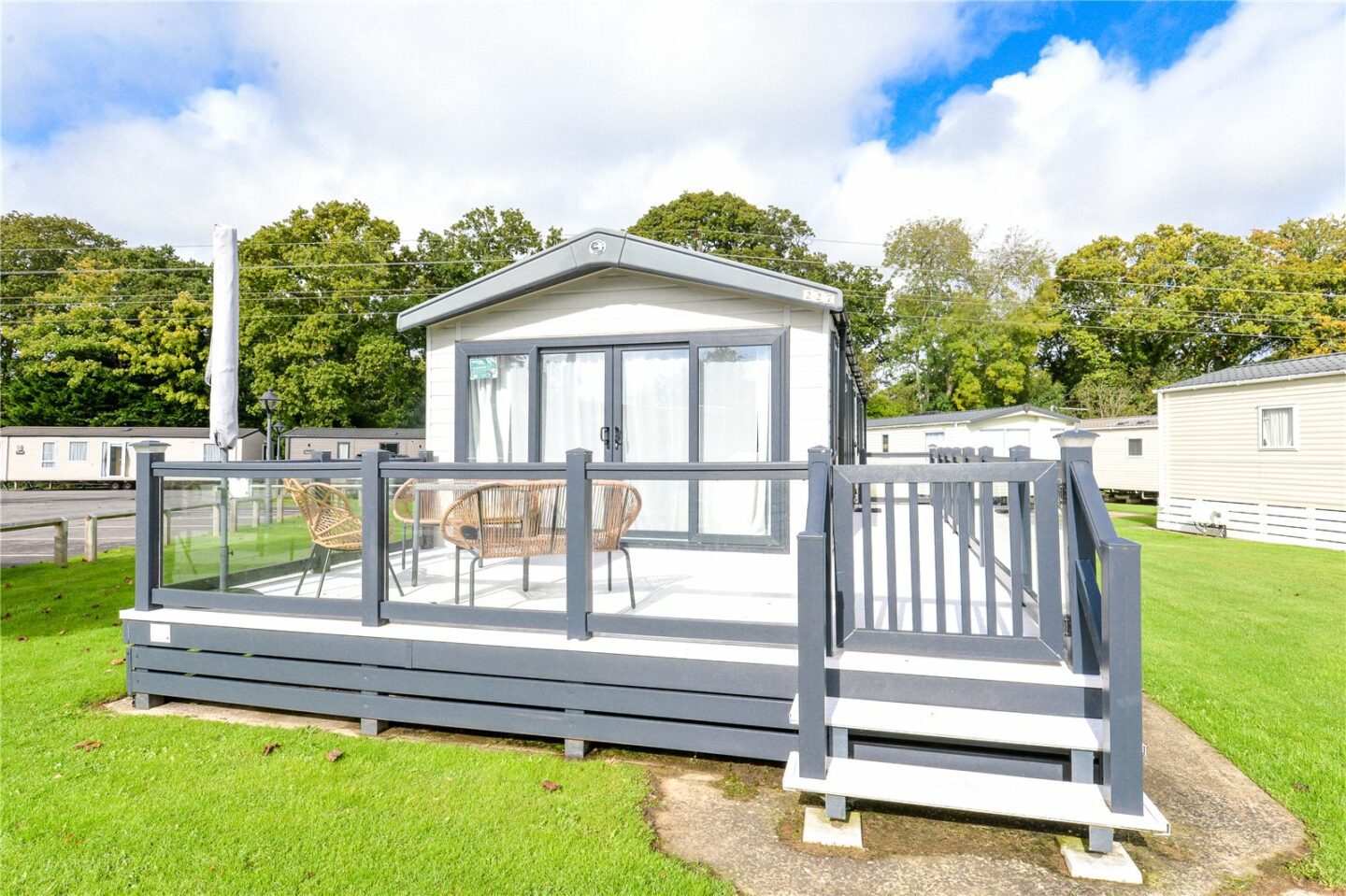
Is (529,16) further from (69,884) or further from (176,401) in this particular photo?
(176,401)

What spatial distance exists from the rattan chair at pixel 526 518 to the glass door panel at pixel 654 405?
225cm

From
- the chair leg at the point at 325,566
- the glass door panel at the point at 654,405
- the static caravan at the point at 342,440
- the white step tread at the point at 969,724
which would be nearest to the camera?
the white step tread at the point at 969,724

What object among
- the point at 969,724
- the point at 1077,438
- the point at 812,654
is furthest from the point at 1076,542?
the point at 812,654

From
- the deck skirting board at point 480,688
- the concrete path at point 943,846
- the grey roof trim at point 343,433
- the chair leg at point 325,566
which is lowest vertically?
the concrete path at point 943,846

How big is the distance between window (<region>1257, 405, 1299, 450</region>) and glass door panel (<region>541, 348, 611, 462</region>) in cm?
1273

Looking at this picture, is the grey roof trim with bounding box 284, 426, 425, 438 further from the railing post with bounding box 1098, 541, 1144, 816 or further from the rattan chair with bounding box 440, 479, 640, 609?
the railing post with bounding box 1098, 541, 1144, 816

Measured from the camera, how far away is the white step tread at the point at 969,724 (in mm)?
2338

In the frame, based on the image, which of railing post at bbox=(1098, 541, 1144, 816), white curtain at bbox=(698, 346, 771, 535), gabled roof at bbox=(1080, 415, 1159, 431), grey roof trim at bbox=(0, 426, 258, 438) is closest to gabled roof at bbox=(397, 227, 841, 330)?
white curtain at bbox=(698, 346, 771, 535)

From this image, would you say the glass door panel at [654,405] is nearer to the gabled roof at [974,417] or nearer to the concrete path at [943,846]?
the concrete path at [943,846]

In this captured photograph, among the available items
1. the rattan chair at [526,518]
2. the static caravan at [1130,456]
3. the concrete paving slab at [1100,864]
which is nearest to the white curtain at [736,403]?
the rattan chair at [526,518]

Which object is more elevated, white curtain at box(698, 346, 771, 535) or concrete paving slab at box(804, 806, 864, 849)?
white curtain at box(698, 346, 771, 535)

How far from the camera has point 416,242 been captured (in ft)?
95.2

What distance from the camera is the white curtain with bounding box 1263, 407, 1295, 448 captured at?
12.0 meters

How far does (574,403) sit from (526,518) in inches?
102
